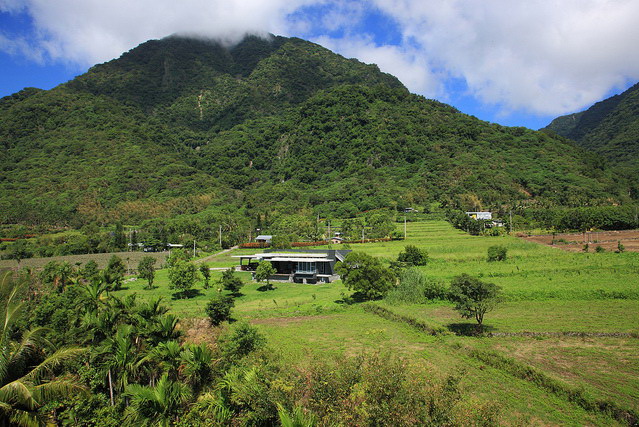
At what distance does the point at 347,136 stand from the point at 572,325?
16155 cm

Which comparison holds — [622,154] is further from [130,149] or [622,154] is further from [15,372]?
[130,149]

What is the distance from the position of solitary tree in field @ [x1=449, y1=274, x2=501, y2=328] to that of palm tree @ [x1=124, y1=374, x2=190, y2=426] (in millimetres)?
18999

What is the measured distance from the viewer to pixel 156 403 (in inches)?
495

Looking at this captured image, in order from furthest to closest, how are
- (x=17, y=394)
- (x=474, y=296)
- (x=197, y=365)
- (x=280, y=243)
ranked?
(x=280, y=243)
(x=474, y=296)
(x=197, y=365)
(x=17, y=394)

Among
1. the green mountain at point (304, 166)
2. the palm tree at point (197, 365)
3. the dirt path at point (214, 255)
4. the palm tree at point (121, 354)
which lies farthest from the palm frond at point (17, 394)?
the green mountain at point (304, 166)

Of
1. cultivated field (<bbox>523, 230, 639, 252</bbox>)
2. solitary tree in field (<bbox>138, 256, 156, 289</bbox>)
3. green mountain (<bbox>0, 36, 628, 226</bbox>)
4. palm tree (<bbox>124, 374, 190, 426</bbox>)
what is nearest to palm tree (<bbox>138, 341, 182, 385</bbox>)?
palm tree (<bbox>124, 374, 190, 426</bbox>)

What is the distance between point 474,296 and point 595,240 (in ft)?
161

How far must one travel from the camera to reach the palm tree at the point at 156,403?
40.7 ft

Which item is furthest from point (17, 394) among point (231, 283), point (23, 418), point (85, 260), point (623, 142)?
point (623, 142)

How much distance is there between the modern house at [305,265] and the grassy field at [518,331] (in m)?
2.41

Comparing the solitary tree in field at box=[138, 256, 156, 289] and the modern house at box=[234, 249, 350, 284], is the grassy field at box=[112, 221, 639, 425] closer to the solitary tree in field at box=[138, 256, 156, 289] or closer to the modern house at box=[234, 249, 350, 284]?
the solitary tree in field at box=[138, 256, 156, 289]

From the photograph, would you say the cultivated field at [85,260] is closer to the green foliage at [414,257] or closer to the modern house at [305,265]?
the modern house at [305,265]

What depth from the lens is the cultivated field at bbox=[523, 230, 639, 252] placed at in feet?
169

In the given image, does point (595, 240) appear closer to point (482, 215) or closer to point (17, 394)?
point (482, 215)
